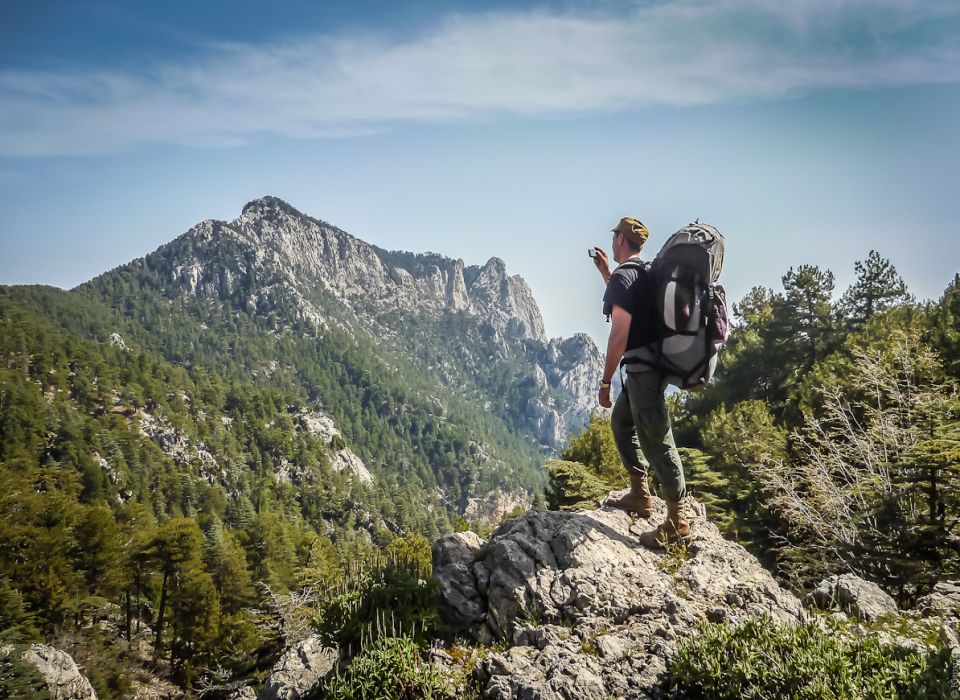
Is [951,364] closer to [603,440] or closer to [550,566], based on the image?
[603,440]

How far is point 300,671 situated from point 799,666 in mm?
4502

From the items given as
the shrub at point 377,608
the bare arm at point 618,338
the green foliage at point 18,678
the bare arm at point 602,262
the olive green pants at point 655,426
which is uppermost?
the bare arm at point 602,262

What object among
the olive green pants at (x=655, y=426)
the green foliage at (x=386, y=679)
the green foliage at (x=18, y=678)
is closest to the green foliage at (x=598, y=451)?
the olive green pants at (x=655, y=426)

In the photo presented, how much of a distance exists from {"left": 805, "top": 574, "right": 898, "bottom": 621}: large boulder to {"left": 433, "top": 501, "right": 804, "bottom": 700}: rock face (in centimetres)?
48

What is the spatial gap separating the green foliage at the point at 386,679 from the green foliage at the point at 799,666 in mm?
1950

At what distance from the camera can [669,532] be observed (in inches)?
245

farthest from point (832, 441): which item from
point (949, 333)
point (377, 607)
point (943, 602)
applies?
point (377, 607)

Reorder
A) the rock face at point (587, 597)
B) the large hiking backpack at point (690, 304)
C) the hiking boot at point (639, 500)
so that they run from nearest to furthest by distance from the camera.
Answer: the rock face at point (587, 597) → the large hiking backpack at point (690, 304) → the hiking boot at point (639, 500)

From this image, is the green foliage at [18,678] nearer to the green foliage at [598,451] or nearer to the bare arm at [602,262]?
the green foliage at [598,451]

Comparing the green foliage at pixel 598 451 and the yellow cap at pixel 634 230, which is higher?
the yellow cap at pixel 634 230

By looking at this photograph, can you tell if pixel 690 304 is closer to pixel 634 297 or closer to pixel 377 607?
pixel 634 297

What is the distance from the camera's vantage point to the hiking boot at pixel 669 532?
6.12 m

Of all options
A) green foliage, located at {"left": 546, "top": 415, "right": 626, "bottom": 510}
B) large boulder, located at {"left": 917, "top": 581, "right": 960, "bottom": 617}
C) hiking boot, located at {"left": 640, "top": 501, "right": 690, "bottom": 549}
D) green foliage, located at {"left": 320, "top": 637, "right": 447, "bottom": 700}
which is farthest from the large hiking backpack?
green foliage, located at {"left": 546, "top": 415, "right": 626, "bottom": 510}

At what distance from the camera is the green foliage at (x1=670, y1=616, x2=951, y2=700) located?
10.3ft
